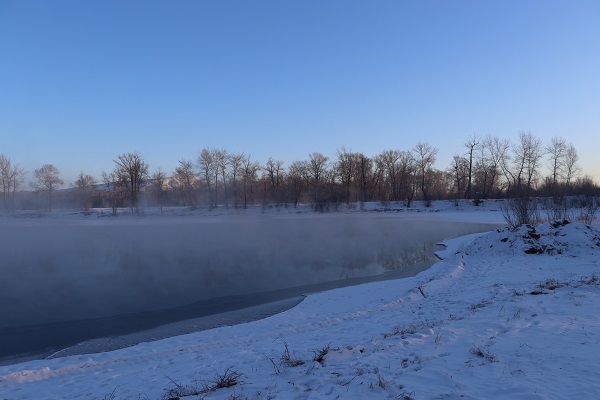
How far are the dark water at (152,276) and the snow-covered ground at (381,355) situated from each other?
2.22m

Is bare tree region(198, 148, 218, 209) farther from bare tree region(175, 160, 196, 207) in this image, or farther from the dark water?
the dark water

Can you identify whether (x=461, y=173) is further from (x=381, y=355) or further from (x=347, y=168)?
(x=381, y=355)

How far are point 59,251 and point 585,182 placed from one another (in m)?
61.8

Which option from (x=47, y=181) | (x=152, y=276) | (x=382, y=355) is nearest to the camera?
(x=382, y=355)

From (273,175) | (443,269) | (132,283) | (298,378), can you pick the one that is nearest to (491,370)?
(298,378)

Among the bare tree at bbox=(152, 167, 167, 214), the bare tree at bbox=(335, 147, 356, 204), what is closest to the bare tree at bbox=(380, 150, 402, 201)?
the bare tree at bbox=(335, 147, 356, 204)

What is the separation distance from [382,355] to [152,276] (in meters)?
11.6

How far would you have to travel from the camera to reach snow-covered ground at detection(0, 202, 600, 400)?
4.17m

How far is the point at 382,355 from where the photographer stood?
5254mm

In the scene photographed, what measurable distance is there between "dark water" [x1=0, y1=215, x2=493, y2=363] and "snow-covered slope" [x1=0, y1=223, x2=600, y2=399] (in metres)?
2.29

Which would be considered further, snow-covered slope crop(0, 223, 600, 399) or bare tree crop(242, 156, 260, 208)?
bare tree crop(242, 156, 260, 208)

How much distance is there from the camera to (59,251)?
68.8ft

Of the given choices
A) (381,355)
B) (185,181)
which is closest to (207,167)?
(185,181)

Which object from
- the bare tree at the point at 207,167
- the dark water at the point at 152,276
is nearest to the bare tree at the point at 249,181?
the bare tree at the point at 207,167
